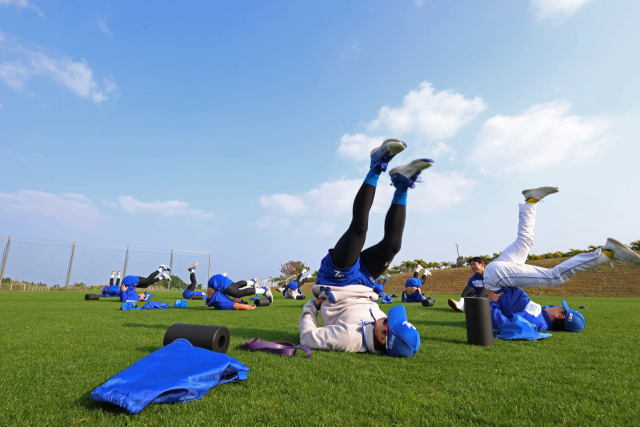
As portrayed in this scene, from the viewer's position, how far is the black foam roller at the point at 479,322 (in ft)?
11.3

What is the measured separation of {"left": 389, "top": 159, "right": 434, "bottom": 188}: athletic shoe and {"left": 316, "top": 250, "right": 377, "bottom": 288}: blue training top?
3.26 ft

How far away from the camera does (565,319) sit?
4535 mm

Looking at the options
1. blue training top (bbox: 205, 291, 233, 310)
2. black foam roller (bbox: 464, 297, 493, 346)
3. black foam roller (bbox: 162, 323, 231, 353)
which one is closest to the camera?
black foam roller (bbox: 162, 323, 231, 353)

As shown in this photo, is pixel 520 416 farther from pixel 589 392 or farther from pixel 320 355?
pixel 320 355

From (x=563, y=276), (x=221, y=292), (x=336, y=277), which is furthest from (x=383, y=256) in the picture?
(x=221, y=292)

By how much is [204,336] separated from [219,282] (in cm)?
658

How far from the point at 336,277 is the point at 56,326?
4289 millimetres

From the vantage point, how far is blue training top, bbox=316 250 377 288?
3217mm

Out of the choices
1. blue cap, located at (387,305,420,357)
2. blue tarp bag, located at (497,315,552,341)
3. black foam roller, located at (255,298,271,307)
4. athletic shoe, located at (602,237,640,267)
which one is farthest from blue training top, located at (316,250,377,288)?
black foam roller, located at (255,298,271,307)

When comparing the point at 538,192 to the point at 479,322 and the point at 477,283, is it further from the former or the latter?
the point at 477,283

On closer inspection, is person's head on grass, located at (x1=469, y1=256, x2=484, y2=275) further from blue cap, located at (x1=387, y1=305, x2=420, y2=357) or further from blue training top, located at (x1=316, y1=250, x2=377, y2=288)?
blue cap, located at (x1=387, y1=305, x2=420, y2=357)

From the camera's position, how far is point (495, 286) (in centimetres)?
461

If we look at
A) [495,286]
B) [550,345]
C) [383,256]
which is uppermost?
[383,256]

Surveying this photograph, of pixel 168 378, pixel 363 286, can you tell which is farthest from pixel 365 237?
pixel 168 378
